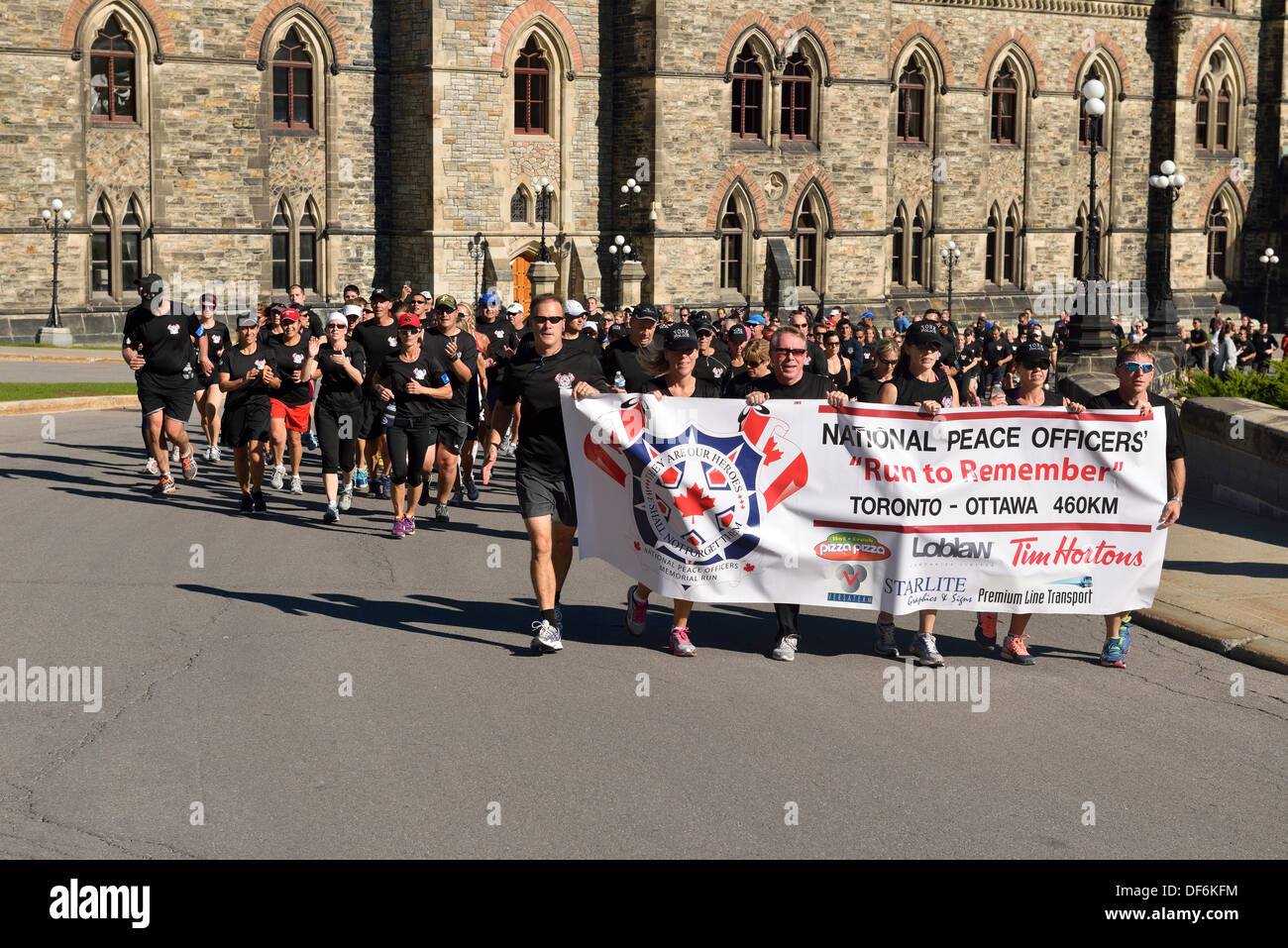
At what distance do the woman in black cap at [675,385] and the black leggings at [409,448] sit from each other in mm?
4399

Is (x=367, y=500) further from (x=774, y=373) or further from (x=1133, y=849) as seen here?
(x=1133, y=849)

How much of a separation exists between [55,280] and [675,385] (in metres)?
31.0

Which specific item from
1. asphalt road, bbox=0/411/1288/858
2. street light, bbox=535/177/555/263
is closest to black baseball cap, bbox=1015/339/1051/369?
asphalt road, bbox=0/411/1288/858

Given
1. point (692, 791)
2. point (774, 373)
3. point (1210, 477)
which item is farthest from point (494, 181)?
point (692, 791)

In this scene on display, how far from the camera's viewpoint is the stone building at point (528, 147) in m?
40.3

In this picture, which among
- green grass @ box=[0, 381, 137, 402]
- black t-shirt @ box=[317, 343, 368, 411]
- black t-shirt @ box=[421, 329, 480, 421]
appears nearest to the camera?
black t-shirt @ box=[421, 329, 480, 421]

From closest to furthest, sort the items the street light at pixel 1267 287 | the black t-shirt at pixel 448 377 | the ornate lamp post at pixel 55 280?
the black t-shirt at pixel 448 377, the ornate lamp post at pixel 55 280, the street light at pixel 1267 287

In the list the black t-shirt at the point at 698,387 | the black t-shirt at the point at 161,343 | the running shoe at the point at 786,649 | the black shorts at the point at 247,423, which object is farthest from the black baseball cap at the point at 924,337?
the black t-shirt at the point at 161,343

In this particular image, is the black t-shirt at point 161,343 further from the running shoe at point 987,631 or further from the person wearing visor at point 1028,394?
the running shoe at point 987,631

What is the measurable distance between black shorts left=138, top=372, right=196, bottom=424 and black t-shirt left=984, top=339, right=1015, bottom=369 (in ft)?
55.4

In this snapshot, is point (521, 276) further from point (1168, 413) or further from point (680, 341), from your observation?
point (1168, 413)

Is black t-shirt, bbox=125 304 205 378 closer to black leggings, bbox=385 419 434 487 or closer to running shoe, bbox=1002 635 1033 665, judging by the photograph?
black leggings, bbox=385 419 434 487

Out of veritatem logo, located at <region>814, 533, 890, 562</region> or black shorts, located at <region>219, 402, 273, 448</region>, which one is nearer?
veritatem logo, located at <region>814, 533, 890, 562</region>

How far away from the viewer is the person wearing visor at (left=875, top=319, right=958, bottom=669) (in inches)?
415
